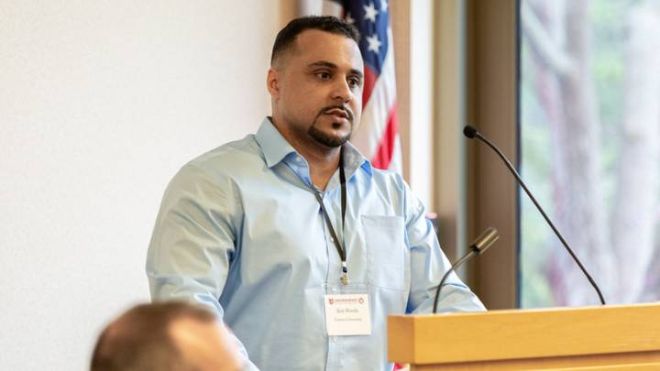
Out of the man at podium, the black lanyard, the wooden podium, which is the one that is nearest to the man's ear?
the man at podium

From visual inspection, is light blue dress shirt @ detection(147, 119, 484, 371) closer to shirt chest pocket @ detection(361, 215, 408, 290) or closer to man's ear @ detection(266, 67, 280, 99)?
shirt chest pocket @ detection(361, 215, 408, 290)

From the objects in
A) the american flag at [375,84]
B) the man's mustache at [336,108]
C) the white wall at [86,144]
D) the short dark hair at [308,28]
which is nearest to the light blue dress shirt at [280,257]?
the man's mustache at [336,108]

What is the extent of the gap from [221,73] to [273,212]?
1.14 meters

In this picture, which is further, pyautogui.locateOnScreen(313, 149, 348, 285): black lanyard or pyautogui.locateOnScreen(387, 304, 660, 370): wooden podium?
pyautogui.locateOnScreen(313, 149, 348, 285): black lanyard

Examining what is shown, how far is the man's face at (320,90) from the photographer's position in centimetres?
310

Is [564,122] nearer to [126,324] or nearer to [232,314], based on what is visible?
[232,314]

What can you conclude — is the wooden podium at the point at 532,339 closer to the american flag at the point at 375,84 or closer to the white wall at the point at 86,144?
the white wall at the point at 86,144

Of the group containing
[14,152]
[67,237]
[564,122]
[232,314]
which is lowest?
[232,314]

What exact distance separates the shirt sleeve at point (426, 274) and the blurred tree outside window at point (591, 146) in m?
1.90

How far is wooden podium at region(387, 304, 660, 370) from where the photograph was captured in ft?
7.00

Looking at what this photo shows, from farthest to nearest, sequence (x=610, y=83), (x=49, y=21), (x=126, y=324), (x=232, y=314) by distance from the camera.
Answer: (x=610, y=83) → (x=49, y=21) → (x=232, y=314) → (x=126, y=324)

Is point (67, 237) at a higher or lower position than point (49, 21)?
lower

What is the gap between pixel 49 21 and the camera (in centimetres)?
307

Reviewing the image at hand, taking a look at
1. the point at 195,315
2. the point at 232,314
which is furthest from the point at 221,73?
the point at 195,315
